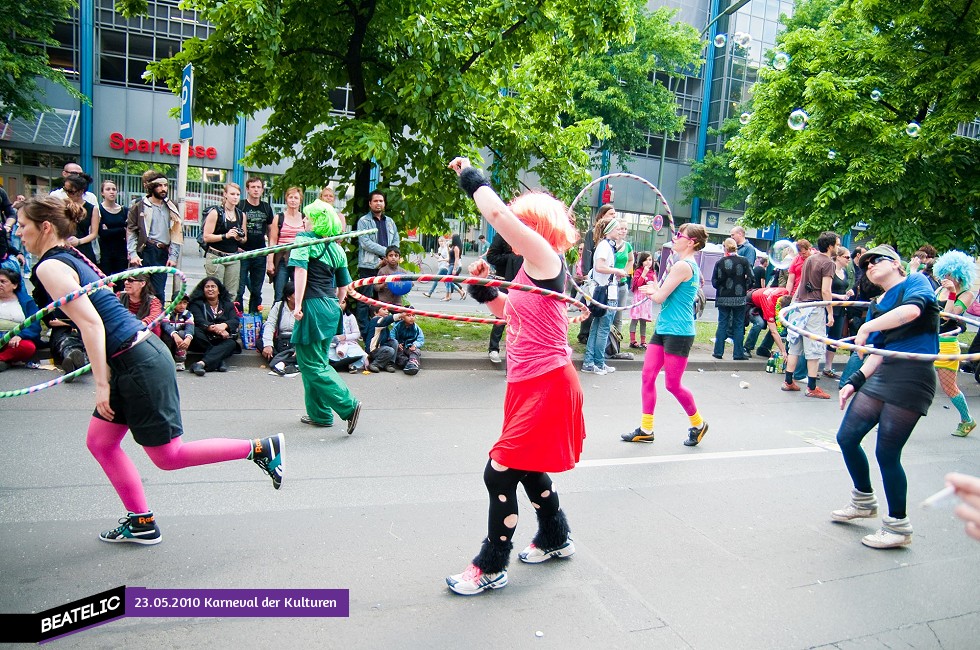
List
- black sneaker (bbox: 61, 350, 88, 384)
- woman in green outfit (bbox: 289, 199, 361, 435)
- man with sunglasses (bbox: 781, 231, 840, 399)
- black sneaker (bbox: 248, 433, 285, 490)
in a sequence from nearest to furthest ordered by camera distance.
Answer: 1. black sneaker (bbox: 248, 433, 285, 490)
2. woman in green outfit (bbox: 289, 199, 361, 435)
3. black sneaker (bbox: 61, 350, 88, 384)
4. man with sunglasses (bbox: 781, 231, 840, 399)

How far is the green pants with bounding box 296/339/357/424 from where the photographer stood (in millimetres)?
6422

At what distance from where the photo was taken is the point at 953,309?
27.1ft

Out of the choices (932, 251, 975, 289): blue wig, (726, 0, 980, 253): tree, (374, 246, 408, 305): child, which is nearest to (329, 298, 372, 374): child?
(374, 246, 408, 305): child

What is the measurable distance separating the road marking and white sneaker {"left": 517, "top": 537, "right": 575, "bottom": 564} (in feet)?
6.07

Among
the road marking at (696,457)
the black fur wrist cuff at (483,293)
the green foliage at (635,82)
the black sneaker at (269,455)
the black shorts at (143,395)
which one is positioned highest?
the green foliage at (635,82)

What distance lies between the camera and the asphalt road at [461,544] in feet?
11.6

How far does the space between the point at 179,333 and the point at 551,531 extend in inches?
236

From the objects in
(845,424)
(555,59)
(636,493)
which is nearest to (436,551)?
(636,493)

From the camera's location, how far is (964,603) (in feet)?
13.6

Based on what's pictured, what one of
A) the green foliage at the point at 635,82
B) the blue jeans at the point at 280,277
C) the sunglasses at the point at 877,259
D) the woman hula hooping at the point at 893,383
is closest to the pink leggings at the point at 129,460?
the woman hula hooping at the point at 893,383

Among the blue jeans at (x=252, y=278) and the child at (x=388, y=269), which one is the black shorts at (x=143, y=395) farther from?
the blue jeans at (x=252, y=278)

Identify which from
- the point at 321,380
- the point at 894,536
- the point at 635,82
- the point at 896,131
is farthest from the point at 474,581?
the point at 635,82

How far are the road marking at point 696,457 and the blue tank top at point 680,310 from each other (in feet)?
3.75

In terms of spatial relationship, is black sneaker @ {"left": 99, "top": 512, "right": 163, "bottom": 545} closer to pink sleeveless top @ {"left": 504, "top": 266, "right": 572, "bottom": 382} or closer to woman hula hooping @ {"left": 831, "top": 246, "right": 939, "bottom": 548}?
pink sleeveless top @ {"left": 504, "top": 266, "right": 572, "bottom": 382}
